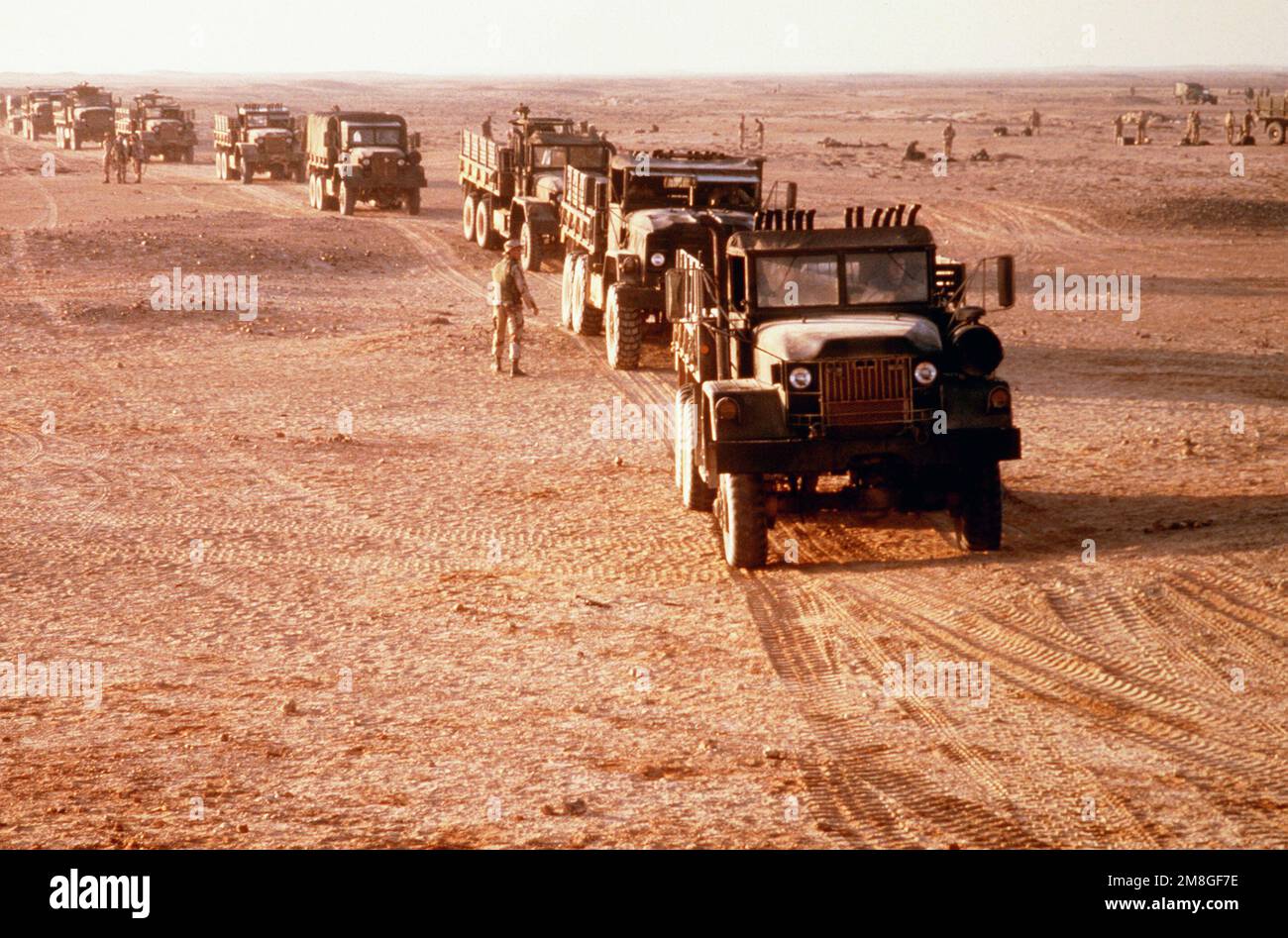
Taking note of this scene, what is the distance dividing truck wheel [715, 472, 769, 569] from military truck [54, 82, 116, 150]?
5876cm

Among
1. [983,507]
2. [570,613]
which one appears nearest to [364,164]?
[983,507]

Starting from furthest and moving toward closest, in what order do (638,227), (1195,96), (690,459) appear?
(1195,96) → (638,227) → (690,459)

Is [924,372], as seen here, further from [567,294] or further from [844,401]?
[567,294]

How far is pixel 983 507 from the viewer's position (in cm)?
1115

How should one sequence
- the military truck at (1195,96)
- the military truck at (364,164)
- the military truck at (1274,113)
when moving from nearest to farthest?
the military truck at (364,164), the military truck at (1274,113), the military truck at (1195,96)

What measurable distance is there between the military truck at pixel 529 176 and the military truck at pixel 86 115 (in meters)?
39.0

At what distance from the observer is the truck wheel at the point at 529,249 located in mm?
25984

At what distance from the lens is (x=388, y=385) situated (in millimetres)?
18344

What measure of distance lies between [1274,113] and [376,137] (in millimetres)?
37079

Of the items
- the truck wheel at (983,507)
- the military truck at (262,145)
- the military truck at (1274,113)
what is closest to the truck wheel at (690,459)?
the truck wheel at (983,507)

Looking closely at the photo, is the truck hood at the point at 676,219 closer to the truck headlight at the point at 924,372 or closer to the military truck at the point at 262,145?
the truck headlight at the point at 924,372

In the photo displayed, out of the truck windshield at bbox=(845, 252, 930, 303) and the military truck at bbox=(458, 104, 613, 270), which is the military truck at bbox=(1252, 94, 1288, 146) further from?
the truck windshield at bbox=(845, 252, 930, 303)

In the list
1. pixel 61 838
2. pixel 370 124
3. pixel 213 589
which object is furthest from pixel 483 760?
pixel 370 124

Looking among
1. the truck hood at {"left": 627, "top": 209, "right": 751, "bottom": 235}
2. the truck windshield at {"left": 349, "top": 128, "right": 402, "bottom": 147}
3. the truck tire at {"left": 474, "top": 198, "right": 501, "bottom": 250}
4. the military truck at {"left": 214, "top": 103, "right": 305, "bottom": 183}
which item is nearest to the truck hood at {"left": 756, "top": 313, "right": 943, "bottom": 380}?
the truck hood at {"left": 627, "top": 209, "right": 751, "bottom": 235}
